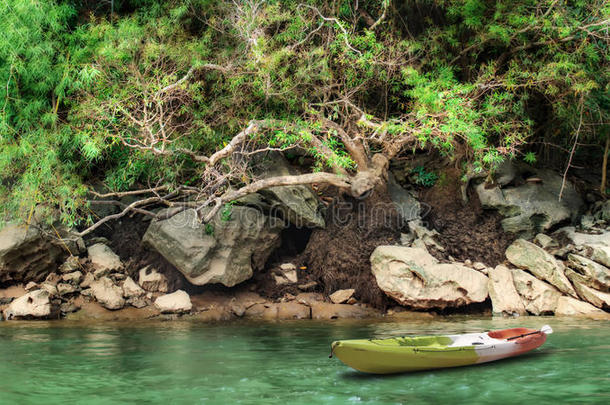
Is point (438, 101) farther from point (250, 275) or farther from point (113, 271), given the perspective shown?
point (113, 271)

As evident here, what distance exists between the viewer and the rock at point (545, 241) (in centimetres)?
1032

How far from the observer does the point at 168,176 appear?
1014 cm

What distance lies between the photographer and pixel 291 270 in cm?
1076

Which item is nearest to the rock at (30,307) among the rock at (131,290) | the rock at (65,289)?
the rock at (65,289)

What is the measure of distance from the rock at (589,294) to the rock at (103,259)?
8705 millimetres

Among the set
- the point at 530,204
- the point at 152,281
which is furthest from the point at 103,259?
the point at 530,204

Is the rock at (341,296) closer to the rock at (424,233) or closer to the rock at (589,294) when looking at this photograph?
the rock at (424,233)

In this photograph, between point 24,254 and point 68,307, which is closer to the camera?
point 68,307

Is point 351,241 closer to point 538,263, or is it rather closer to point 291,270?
point 291,270

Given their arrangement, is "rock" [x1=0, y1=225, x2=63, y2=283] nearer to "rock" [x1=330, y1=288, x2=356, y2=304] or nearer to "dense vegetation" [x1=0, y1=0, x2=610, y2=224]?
"dense vegetation" [x1=0, y1=0, x2=610, y2=224]

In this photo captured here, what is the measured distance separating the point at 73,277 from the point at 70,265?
340mm

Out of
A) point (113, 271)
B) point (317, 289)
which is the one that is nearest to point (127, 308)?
point (113, 271)

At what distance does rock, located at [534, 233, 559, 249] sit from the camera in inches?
406

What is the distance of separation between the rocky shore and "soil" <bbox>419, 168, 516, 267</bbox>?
94mm
